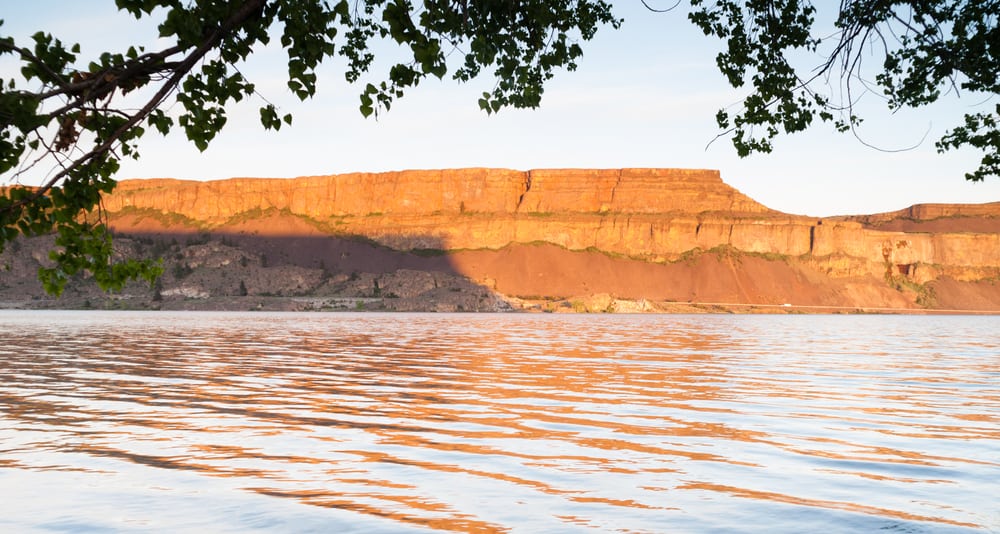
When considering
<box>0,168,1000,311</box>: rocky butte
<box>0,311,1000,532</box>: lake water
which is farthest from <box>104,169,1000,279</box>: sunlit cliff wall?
<box>0,311,1000,532</box>: lake water

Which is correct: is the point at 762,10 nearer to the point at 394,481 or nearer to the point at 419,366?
the point at 394,481

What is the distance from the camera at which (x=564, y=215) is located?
530 ft

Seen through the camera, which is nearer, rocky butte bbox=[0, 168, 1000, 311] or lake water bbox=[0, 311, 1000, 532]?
lake water bbox=[0, 311, 1000, 532]

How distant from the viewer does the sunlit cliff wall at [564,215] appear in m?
154

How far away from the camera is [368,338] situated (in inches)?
1886

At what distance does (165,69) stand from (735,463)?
7944mm

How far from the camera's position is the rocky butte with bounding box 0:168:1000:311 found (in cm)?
13525

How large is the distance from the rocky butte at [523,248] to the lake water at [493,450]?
102 metres

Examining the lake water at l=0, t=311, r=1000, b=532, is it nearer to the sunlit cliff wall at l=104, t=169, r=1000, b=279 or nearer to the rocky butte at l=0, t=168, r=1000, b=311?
the rocky butte at l=0, t=168, r=1000, b=311

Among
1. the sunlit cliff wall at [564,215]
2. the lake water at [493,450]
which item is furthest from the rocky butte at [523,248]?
the lake water at [493,450]

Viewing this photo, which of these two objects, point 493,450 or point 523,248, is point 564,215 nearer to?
point 523,248

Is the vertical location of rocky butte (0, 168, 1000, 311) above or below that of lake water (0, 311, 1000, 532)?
above

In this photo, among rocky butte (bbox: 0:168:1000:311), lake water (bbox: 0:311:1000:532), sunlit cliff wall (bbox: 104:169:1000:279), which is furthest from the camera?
sunlit cliff wall (bbox: 104:169:1000:279)

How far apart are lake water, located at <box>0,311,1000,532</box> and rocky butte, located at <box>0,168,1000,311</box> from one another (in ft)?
333
